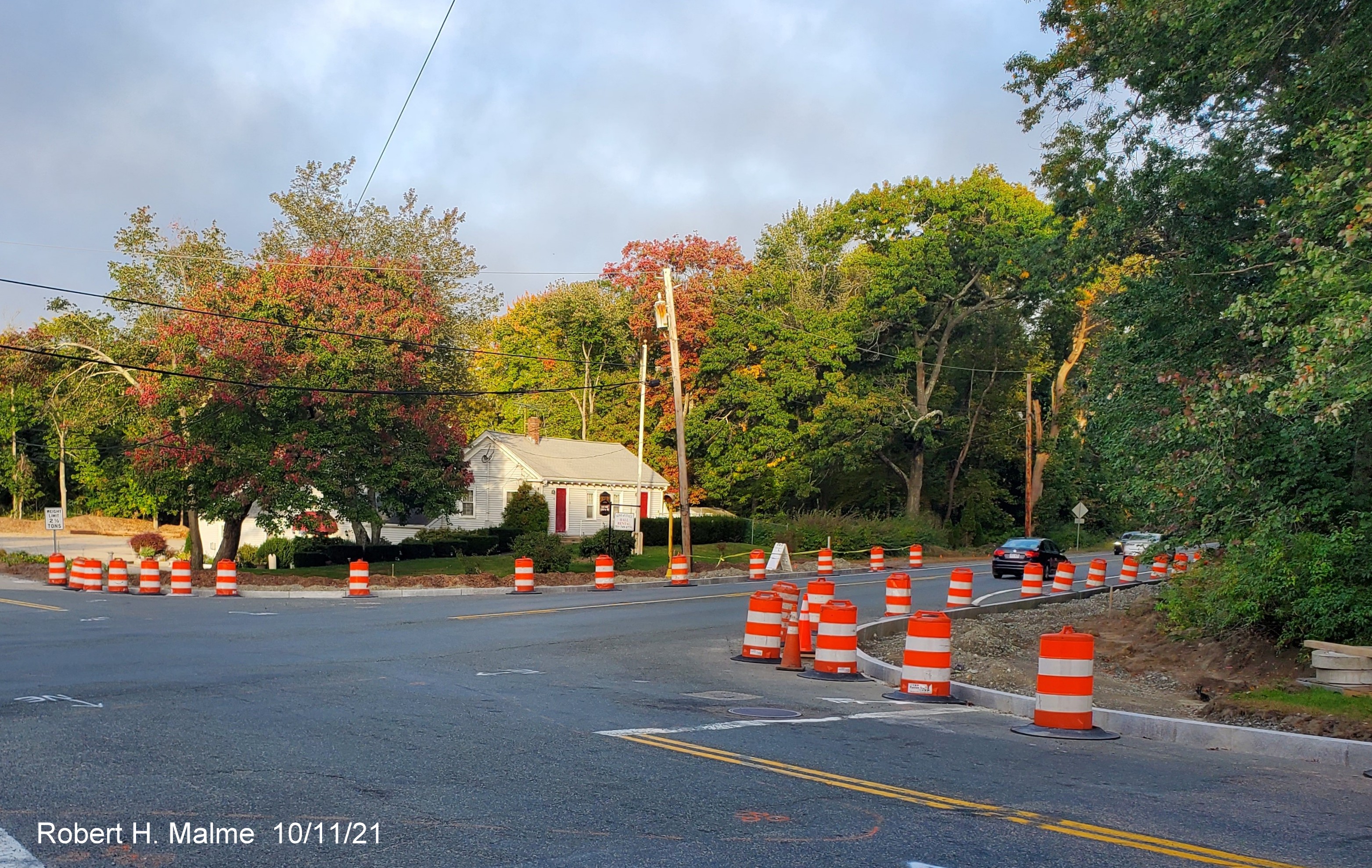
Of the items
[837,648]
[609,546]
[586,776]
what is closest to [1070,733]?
[837,648]

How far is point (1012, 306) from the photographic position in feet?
201

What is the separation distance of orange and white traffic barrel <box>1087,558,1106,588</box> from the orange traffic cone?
19.3m

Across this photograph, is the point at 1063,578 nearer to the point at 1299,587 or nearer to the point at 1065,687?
the point at 1299,587

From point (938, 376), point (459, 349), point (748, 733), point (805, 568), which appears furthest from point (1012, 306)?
point (748, 733)

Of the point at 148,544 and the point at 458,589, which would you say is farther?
the point at 148,544

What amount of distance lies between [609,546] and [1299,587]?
1030 inches

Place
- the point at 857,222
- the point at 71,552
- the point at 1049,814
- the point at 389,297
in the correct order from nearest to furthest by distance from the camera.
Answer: the point at 1049,814, the point at 389,297, the point at 71,552, the point at 857,222

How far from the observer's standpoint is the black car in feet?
130

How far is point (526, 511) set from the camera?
51250 millimetres

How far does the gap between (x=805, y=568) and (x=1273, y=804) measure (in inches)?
1375

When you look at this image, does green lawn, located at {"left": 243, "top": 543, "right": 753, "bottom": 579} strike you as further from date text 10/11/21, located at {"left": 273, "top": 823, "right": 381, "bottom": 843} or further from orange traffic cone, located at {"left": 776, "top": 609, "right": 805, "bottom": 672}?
date text 10/11/21, located at {"left": 273, "top": 823, "right": 381, "bottom": 843}

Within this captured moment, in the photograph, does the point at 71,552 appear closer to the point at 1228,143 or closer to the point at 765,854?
the point at 1228,143

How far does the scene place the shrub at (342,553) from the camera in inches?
1658

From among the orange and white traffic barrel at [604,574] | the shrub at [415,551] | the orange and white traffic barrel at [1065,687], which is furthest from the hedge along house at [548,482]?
the orange and white traffic barrel at [1065,687]
